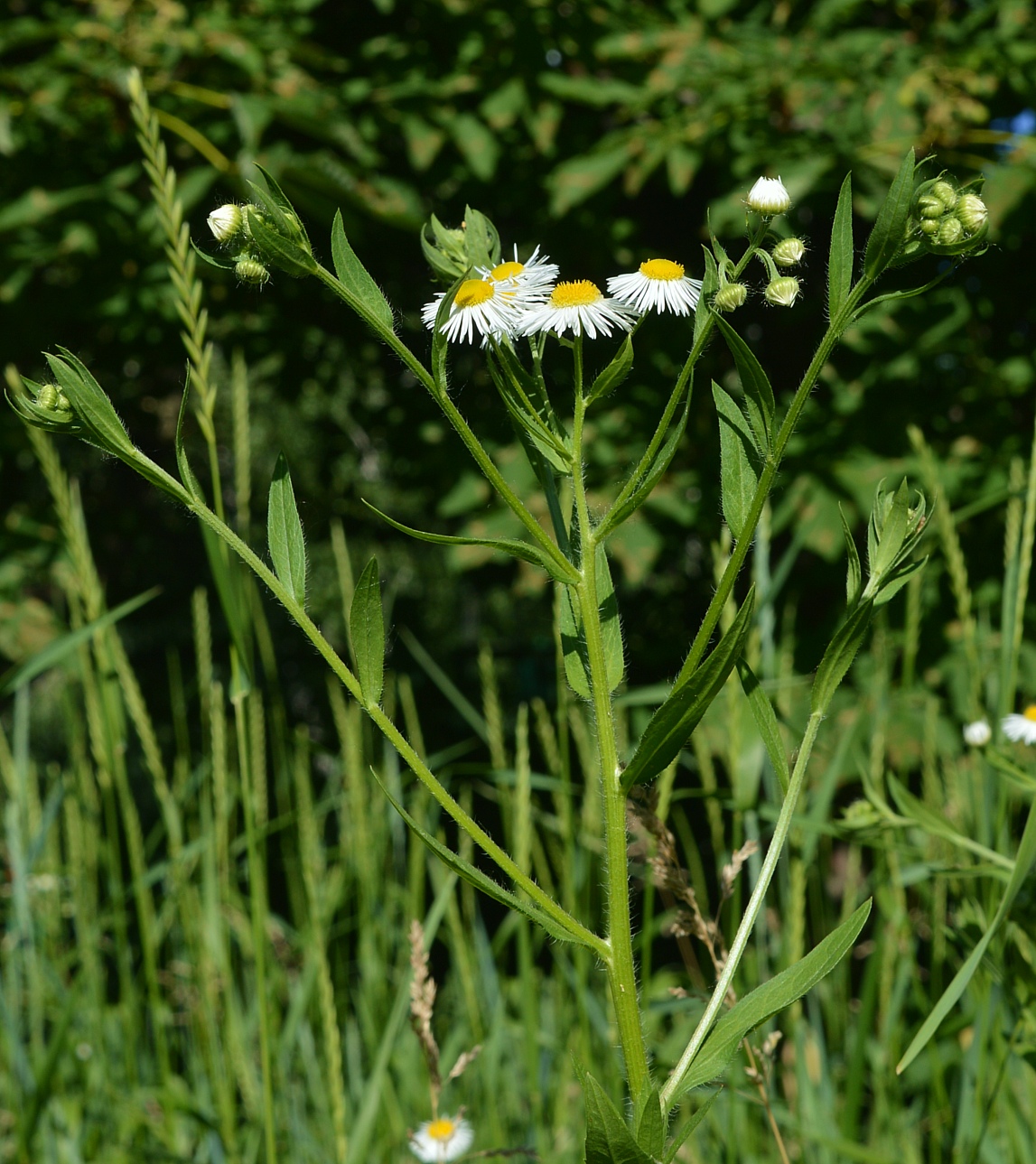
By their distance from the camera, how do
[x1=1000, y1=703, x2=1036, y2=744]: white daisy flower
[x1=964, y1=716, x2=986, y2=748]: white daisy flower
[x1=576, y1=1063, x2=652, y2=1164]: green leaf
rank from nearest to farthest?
[x1=576, y1=1063, x2=652, y2=1164]: green leaf < [x1=964, y1=716, x2=986, y2=748]: white daisy flower < [x1=1000, y1=703, x2=1036, y2=744]: white daisy flower

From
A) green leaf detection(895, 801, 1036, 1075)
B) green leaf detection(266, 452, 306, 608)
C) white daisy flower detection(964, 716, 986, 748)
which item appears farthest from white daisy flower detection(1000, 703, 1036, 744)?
green leaf detection(266, 452, 306, 608)

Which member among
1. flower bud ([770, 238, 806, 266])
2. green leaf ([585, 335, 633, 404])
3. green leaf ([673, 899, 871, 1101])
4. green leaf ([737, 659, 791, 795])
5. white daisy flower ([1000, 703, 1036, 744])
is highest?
flower bud ([770, 238, 806, 266])

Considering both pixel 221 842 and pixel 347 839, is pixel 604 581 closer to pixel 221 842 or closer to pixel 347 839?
pixel 221 842

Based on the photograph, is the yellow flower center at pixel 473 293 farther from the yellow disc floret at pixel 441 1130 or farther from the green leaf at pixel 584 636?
the yellow disc floret at pixel 441 1130

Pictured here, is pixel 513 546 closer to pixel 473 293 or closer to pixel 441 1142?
pixel 473 293

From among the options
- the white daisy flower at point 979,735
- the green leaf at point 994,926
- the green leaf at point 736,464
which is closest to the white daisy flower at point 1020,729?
the white daisy flower at point 979,735

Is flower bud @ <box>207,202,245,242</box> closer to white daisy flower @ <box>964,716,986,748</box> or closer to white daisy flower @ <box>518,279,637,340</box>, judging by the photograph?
white daisy flower @ <box>518,279,637,340</box>

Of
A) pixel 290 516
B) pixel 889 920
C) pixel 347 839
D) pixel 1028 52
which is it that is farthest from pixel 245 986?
pixel 1028 52

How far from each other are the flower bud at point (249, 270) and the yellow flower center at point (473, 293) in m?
0.08

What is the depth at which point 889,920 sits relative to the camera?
0.90m

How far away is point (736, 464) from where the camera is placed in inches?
17.9

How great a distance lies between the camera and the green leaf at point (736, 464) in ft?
1.48

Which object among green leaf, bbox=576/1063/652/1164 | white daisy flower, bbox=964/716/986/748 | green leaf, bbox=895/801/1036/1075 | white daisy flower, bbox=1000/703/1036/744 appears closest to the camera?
green leaf, bbox=576/1063/652/1164

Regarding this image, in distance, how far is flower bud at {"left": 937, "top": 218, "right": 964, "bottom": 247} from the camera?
1.33 ft
